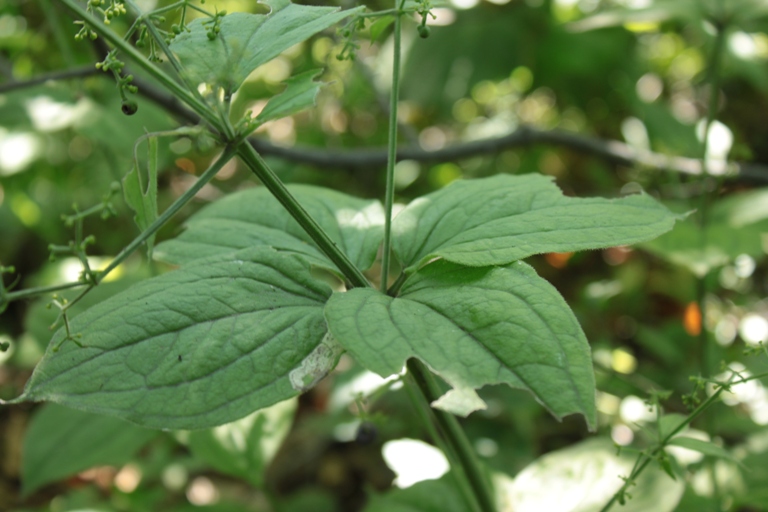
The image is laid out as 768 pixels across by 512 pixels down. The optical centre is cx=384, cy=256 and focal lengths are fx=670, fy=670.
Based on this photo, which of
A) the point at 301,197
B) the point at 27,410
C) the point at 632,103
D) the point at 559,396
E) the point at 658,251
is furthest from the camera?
the point at 27,410

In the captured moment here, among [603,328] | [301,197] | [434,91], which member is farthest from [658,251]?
[434,91]

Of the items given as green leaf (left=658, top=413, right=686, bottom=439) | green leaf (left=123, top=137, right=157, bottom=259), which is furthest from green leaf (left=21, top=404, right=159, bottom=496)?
green leaf (left=658, top=413, right=686, bottom=439)

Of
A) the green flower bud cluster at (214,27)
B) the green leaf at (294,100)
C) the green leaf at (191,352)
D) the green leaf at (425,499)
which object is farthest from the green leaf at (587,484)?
the green flower bud cluster at (214,27)

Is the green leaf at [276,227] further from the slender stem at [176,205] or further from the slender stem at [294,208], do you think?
the slender stem at [176,205]

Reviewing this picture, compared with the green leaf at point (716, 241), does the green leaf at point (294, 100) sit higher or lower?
higher

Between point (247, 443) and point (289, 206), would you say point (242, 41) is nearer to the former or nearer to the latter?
point (289, 206)

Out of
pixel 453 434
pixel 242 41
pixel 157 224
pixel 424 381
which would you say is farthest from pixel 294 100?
pixel 453 434

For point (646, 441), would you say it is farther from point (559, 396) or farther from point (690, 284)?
point (559, 396)
